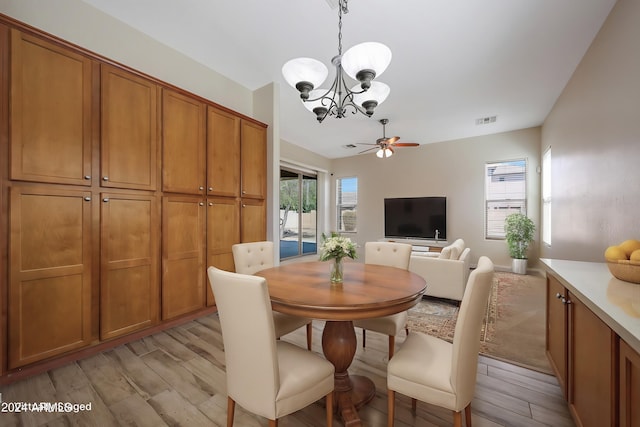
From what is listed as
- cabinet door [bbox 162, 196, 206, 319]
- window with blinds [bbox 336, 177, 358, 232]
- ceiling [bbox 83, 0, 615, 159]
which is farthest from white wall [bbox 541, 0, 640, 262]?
window with blinds [bbox 336, 177, 358, 232]

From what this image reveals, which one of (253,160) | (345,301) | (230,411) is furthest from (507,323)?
(253,160)

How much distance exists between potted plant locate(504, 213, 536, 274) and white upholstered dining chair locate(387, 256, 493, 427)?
4.78m

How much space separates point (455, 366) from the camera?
116 cm

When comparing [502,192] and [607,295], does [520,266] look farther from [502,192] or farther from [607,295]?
[607,295]

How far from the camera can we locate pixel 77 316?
2020 millimetres

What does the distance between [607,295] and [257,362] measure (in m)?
1.54

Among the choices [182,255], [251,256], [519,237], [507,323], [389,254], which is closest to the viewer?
[251,256]

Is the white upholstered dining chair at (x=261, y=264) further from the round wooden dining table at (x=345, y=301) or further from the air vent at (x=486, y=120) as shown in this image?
the air vent at (x=486, y=120)

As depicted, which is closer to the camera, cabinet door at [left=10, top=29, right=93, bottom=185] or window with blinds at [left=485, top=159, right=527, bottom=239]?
cabinet door at [left=10, top=29, right=93, bottom=185]

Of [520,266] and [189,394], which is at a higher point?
[520,266]

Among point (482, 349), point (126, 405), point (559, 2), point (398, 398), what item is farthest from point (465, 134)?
point (126, 405)

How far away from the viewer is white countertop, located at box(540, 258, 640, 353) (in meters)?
0.83

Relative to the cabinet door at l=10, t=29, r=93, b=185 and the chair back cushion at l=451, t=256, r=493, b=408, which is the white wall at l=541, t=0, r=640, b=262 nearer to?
the chair back cushion at l=451, t=256, r=493, b=408

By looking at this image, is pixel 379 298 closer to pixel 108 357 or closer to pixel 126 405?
pixel 126 405
